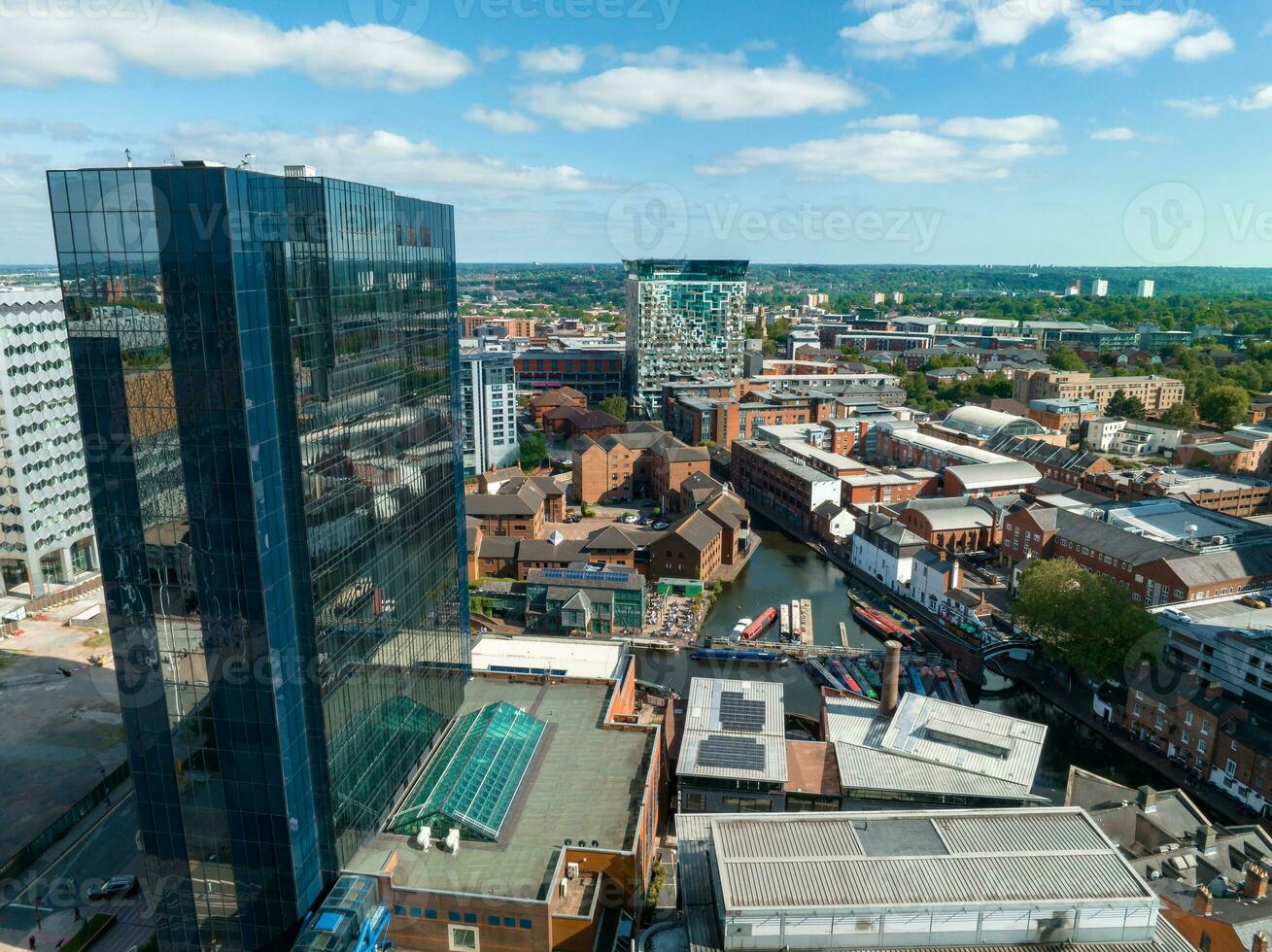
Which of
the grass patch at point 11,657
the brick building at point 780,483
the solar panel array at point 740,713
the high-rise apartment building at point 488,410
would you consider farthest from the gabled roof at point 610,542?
the grass patch at point 11,657

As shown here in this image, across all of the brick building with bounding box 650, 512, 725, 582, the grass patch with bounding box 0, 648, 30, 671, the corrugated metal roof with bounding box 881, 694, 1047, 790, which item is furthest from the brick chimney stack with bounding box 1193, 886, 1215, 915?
the grass patch with bounding box 0, 648, 30, 671

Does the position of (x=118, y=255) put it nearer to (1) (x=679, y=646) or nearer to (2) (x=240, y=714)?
(2) (x=240, y=714)

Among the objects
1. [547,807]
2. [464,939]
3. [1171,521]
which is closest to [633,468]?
[1171,521]

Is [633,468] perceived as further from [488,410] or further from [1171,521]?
[1171,521]

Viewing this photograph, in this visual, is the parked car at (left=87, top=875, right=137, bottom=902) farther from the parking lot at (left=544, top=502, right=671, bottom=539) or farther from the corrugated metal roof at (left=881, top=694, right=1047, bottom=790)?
the parking lot at (left=544, top=502, right=671, bottom=539)

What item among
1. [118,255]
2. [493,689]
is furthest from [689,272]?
[118,255]

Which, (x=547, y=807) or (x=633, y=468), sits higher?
(x=547, y=807)

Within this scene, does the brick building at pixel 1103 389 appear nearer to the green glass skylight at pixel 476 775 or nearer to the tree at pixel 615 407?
the tree at pixel 615 407

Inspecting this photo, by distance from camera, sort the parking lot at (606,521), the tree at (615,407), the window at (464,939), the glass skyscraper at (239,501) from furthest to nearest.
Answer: the tree at (615,407) → the parking lot at (606,521) → the window at (464,939) → the glass skyscraper at (239,501)
